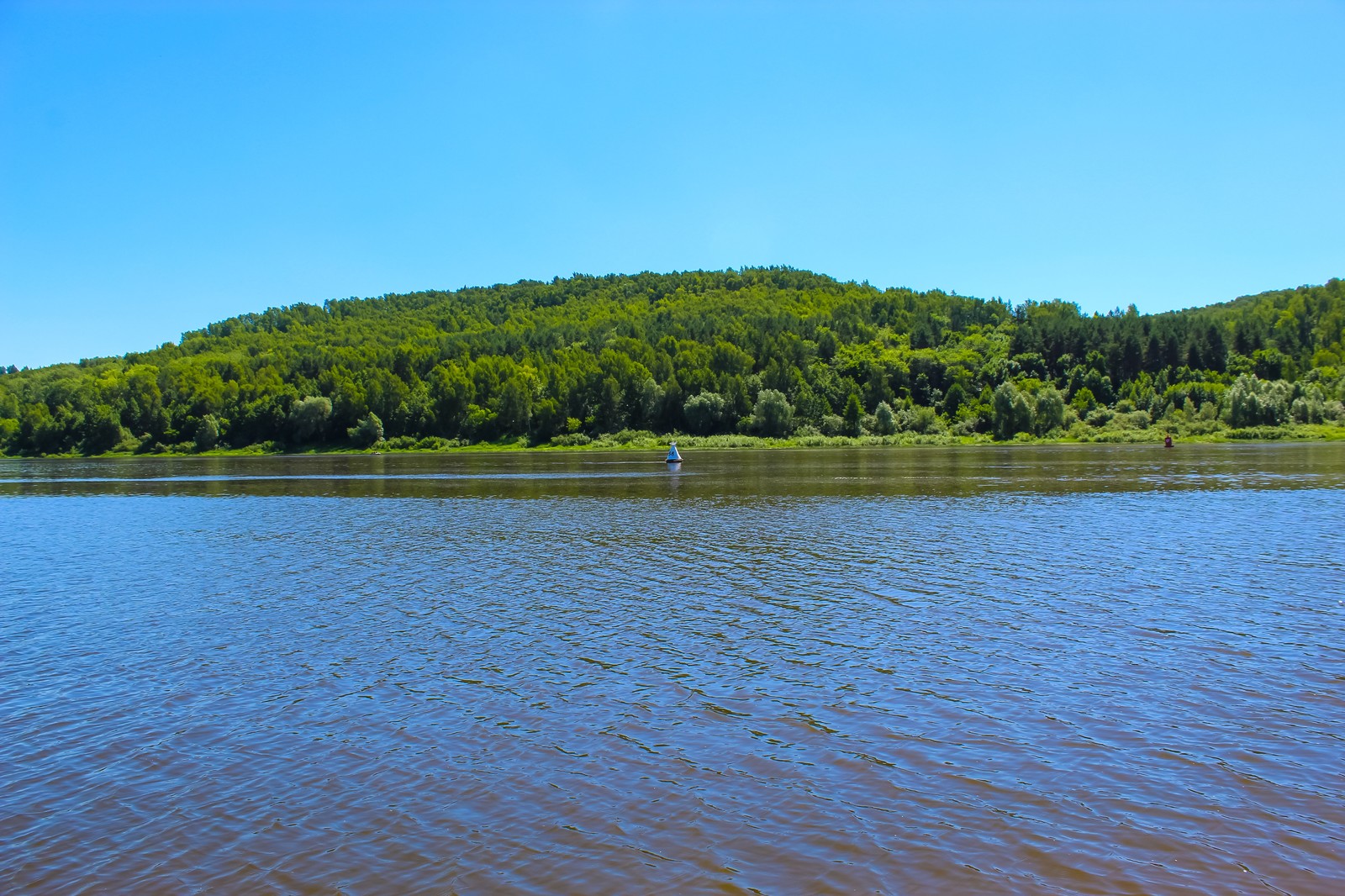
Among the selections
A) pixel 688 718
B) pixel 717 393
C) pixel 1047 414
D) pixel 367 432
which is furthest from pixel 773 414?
pixel 688 718

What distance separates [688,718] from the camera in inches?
573

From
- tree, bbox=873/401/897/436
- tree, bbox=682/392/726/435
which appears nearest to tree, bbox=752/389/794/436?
tree, bbox=682/392/726/435

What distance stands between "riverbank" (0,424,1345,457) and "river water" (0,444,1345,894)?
122750mm

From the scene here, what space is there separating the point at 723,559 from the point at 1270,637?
16.7m

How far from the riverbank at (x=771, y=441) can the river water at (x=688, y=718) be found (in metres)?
123

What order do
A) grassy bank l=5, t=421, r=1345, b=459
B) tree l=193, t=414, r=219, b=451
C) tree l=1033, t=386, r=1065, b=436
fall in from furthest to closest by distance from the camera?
1. tree l=193, t=414, r=219, b=451
2. tree l=1033, t=386, r=1065, b=436
3. grassy bank l=5, t=421, r=1345, b=459

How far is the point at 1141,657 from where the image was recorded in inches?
685

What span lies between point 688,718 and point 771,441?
146 metres

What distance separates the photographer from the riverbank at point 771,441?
5492 inches

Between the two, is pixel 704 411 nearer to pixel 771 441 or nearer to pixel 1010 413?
pixel 771 441

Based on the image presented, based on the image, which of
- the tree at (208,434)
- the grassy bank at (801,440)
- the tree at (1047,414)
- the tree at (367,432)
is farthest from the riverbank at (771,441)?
the tree at (1047,414)

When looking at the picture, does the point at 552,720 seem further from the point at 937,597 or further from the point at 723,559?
the point at 723,559

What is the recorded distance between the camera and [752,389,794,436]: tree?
162250 mm

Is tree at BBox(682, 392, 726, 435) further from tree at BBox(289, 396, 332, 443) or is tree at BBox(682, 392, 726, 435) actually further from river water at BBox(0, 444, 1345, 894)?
river water at BBox(0, 444, 1345, 894)
